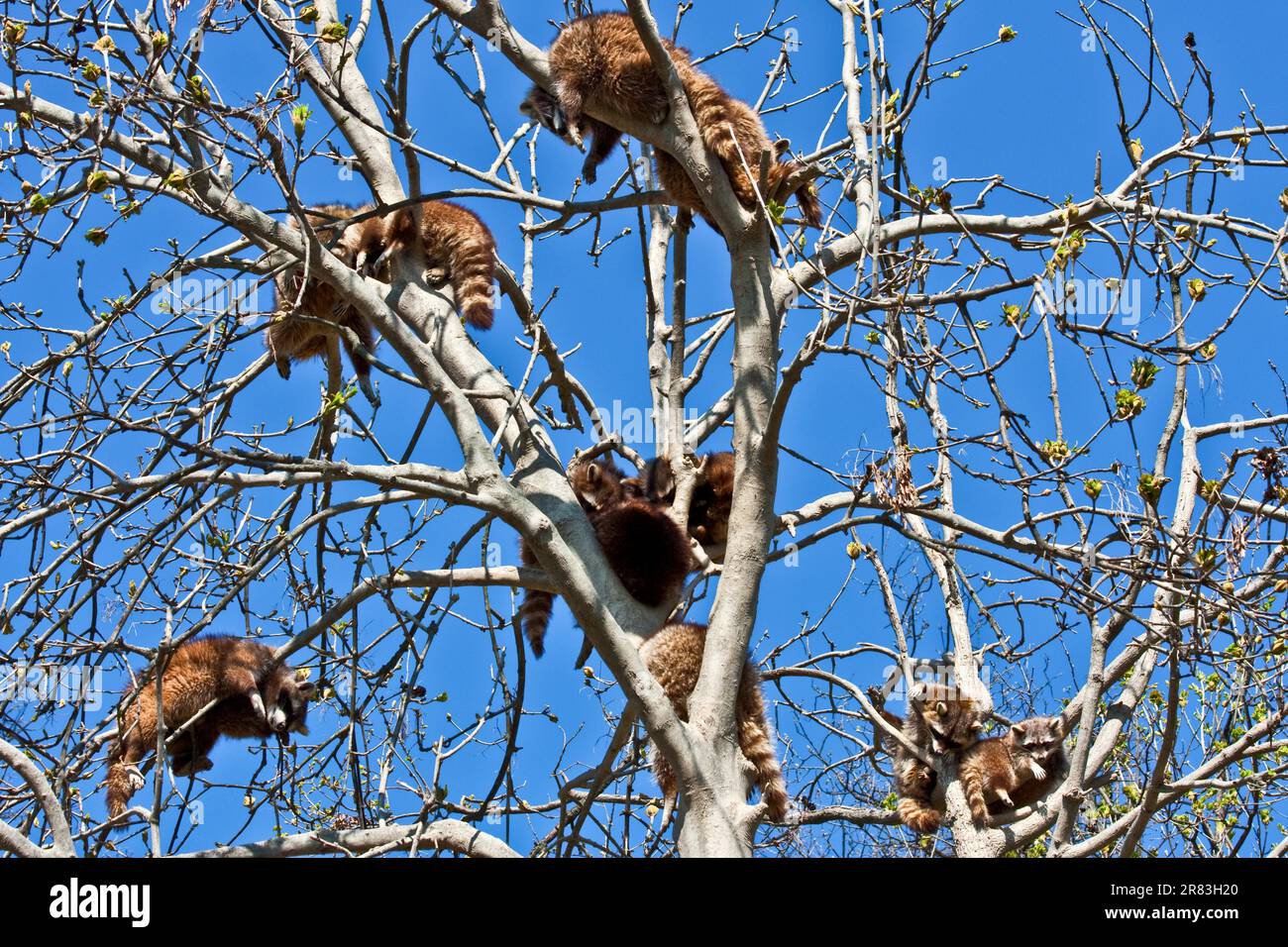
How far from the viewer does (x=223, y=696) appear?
23.8ft

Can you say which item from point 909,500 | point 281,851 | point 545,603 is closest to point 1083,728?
point 909,500

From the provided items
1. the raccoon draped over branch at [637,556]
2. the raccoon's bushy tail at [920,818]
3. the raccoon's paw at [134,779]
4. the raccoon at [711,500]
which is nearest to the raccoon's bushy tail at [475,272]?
the raccoon at [711,500]

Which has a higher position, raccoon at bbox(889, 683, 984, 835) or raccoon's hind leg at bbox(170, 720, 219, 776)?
raccoon's hind leg at bbox(170, 720, 219, 776)

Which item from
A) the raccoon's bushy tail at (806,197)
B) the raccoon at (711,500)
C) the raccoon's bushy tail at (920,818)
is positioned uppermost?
the raccoon's bushy tail at (806,197)

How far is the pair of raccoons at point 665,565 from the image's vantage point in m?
5.18

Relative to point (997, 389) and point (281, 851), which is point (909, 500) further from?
point (281, 851)

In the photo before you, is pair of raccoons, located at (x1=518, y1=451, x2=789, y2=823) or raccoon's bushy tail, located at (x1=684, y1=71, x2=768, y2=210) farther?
raccoon's bushy tail, located at (x1=684, y1=71, x2=768, y2=210)

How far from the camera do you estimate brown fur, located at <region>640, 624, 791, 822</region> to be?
5145mm

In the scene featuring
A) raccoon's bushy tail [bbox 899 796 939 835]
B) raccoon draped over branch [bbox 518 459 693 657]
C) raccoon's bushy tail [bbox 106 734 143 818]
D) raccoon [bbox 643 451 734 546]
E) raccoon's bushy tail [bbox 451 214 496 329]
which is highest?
raccoon's bushy tail [bbox 451 214 496 329]

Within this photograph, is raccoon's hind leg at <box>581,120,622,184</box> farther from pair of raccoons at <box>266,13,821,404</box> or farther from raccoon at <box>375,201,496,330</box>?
raccoon at <box>375,201,496,330</box>

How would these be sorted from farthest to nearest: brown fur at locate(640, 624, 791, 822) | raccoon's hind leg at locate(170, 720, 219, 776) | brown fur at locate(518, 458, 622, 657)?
raccoon's hind leg at locate(170, 720, 219, 776)
brown fur at locate(518, 458, 622, 657)
brown fur at locate(640, 624, 791, 822)

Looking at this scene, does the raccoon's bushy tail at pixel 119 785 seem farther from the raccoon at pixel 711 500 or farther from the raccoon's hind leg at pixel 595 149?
the raccoon's hind leg at pixel 595 149

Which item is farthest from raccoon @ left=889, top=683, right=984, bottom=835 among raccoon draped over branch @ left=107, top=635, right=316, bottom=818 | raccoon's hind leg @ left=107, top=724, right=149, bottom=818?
raccoon's hind leg @ left=107, top=724, right=149, bottom=818
